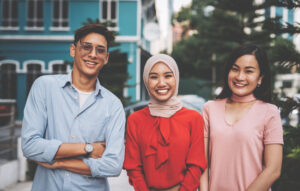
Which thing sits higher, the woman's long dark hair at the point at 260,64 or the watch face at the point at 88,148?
the woman's long dark hair at the point at 260,64

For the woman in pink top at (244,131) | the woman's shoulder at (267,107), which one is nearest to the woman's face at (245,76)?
the woman in pink top at (244,131)

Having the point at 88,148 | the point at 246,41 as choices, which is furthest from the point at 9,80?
the point at 88,148

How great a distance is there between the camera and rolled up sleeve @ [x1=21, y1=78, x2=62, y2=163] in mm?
2039

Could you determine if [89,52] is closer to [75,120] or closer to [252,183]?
[75,120]

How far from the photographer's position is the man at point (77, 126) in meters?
2.08

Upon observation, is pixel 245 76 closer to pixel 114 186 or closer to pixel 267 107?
pixel 267 107

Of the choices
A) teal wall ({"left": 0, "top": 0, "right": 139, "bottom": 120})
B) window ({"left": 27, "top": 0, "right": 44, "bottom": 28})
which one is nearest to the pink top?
teal wall ({"left": 0, "top": 0, "right": 139, "bottom": 120})

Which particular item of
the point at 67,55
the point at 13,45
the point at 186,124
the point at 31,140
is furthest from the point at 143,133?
the point at 13,45

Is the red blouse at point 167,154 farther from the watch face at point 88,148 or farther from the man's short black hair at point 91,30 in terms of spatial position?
the man's short black hair at point 91,30

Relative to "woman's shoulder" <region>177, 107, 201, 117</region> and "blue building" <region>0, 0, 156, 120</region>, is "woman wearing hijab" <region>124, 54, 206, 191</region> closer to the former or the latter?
"woman's shoulder" <region>177, 107, 201, 117</region>

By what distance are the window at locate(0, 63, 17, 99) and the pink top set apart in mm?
16318

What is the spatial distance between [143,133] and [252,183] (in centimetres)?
95

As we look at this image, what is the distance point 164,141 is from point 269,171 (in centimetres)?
84

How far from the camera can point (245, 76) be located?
2.31 metres
